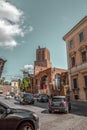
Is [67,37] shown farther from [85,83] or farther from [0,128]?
[0,128]

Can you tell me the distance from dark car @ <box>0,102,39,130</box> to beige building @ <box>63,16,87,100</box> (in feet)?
78.4

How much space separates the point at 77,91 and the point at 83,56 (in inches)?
248


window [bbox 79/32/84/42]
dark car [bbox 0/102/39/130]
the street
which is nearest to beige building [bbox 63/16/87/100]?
window [bbox 79/32/84/42]

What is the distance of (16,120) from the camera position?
685 centimetres

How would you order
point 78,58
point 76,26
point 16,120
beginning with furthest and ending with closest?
point 76,26 → point 78,58 → point 16,120

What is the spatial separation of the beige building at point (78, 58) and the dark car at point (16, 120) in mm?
23897

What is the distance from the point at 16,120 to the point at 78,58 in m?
27.2

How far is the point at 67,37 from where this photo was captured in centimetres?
→ 3725

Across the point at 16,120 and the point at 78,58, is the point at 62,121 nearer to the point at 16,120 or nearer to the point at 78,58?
the point at 16,120

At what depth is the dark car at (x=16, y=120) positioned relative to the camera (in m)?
6.67

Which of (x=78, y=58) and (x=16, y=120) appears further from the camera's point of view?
(x=78, y=58)

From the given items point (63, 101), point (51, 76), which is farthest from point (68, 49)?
point (51, 76)

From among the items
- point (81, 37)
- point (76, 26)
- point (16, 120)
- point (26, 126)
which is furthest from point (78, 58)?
point (16, 120)

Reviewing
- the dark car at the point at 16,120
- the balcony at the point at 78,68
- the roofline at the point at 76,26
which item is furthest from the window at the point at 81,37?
the dark car at the point at 16,120
